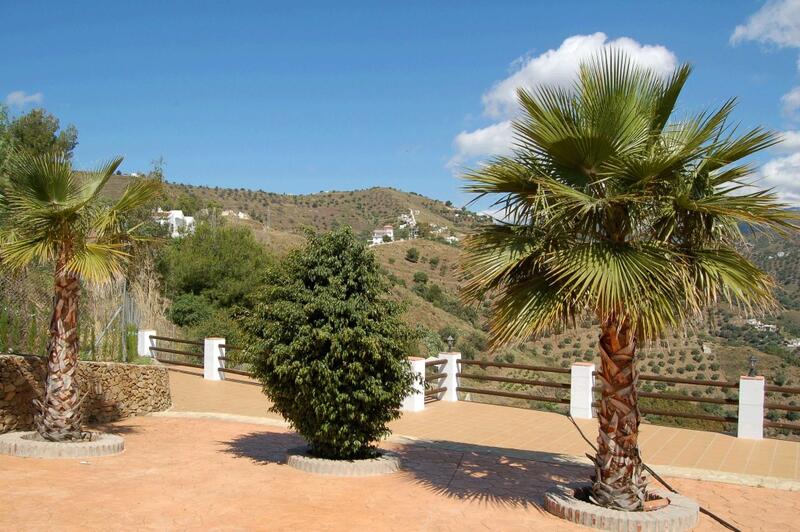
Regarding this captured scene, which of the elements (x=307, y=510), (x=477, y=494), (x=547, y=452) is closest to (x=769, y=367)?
(x=547, y=452)

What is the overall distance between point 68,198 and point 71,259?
0.89 m

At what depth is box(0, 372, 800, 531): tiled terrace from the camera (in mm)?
6906

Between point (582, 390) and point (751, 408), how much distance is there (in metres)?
2.98

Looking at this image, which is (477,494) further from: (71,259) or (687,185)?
(71,259)

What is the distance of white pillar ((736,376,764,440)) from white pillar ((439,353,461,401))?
19.0ft

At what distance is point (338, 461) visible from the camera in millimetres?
8938

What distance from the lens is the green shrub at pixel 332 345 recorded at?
8.68m

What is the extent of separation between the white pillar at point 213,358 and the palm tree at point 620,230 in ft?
42.9

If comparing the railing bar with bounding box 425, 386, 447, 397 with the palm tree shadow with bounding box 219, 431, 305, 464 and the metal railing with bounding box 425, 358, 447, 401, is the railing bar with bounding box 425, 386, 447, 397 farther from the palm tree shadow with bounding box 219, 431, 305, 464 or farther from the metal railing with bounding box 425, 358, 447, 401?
the palm tree shadow with bounding box 219, 431, 305, 464

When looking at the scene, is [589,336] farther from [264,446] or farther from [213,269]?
[264,446]

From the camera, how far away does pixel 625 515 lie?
6805 millimetres

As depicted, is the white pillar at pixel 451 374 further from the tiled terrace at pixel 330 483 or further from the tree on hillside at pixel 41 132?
the tree on hillside at pixel 41 132

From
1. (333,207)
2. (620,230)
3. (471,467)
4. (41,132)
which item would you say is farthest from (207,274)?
(333,207)

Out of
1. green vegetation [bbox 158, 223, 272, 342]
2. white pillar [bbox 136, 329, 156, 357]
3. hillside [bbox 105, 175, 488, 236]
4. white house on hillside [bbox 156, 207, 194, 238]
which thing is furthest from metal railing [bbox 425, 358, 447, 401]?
hillside [bbox 105, 175, 488, 236]
